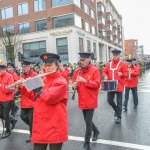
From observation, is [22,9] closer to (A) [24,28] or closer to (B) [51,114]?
(A) [24,28]

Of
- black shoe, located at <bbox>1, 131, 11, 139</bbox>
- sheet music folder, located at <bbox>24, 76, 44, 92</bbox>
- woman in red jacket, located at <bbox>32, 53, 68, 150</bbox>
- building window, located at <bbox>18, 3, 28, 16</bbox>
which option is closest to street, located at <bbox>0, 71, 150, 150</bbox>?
black shoe, located at <bbox>1, 131, 11, 139</bbox>

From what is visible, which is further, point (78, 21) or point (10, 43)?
point (78, 21)

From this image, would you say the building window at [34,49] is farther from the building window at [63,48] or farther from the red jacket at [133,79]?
the red jacket at [133,79]

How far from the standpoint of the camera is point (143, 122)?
7781 millimetres

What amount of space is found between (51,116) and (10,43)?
35848mm

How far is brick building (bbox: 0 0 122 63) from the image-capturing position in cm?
3662

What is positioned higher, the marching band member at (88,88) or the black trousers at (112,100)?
the marching band member at (88,88)

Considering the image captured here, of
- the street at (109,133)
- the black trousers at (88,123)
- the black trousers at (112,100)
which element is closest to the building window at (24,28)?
the street at (109,133)

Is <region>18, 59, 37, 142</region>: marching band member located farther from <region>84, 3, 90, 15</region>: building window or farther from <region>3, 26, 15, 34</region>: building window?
<region>84, 3, 90, 15</region>: building window

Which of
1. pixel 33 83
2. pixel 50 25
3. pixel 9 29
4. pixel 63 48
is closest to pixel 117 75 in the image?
pixel 33 83

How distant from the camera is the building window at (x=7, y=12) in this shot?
4174cm

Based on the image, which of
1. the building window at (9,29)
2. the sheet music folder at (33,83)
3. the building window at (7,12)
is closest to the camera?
the sheet music folder at (33,83)

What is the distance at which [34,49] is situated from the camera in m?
39.6

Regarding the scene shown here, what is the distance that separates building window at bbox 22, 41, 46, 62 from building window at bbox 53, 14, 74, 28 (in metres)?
3.10
